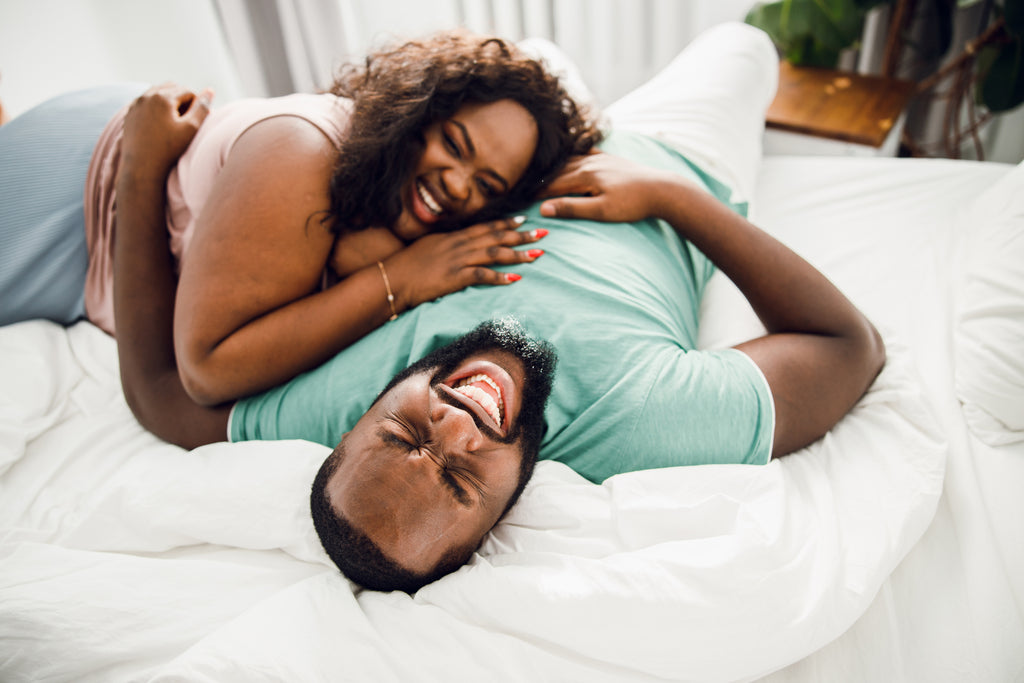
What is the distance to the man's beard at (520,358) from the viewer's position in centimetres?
112

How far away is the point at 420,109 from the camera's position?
4.51ft

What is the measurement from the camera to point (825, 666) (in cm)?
97

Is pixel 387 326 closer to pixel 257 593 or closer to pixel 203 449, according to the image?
pixel 203 449

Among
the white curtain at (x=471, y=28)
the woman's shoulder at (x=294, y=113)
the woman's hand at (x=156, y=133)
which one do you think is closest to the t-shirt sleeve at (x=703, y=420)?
the woman's shoulder at (x=294, y=113)

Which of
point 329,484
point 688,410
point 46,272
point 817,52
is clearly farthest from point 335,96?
point 817,52

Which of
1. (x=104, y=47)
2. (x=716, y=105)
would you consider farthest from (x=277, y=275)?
(x=104, y=47)

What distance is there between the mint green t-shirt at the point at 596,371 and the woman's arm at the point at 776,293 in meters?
0.05

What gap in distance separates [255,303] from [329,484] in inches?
17.5

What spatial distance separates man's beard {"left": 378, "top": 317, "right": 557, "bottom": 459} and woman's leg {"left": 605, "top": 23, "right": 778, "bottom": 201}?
0.93m

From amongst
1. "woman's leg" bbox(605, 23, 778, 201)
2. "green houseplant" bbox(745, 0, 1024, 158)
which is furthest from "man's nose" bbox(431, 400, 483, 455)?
"green houseplant" bbox(745, 0, 1024, 158)

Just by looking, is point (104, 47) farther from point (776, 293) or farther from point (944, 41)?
point (944, 41)

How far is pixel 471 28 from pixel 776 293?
90.0 inches

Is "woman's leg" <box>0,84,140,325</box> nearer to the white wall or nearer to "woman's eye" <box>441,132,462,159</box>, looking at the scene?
"woman's eye" <box>441,132,462,159</box>

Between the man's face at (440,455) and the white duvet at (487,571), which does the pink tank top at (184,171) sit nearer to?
the white duvet at (487,571)
